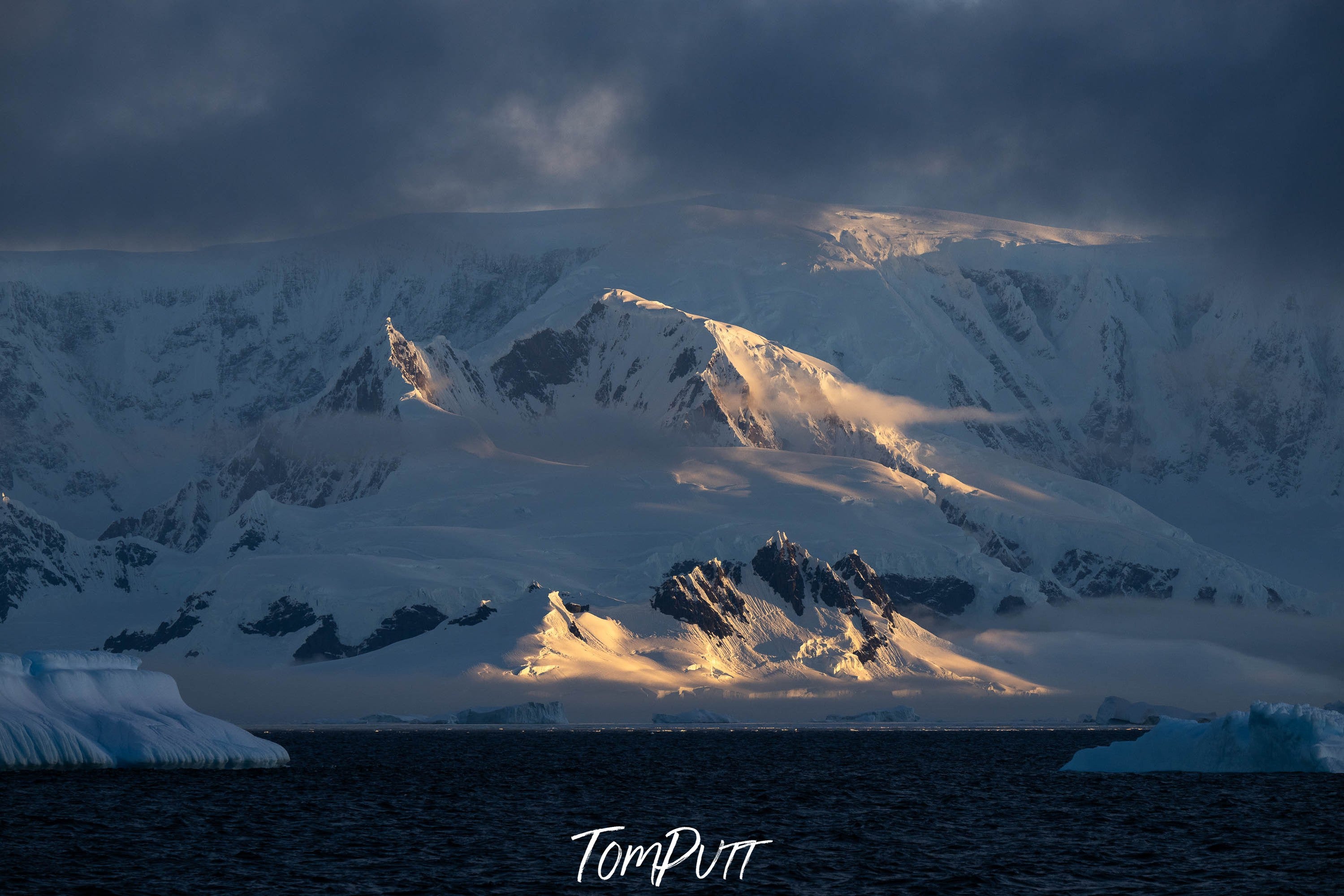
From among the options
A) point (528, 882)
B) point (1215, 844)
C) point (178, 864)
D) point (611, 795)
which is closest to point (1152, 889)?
point (1215, 844)

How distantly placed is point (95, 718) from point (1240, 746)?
96.7m

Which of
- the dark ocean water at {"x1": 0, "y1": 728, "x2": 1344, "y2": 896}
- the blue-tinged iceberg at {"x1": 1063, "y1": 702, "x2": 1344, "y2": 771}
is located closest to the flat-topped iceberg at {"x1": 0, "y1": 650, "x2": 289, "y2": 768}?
the dark ocean water at {"x1": 0, "y1": 728, "x2": 1344, "y2": 896}

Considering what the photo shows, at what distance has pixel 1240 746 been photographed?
552ft

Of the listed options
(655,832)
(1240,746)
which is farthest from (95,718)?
(1240,746)

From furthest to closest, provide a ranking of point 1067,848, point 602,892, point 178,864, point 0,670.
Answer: point 0,670 → point 1067,848 → point 178,864 → point 602,892

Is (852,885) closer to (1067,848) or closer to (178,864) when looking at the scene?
(1067,848)

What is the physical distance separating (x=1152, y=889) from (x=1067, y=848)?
1664cm

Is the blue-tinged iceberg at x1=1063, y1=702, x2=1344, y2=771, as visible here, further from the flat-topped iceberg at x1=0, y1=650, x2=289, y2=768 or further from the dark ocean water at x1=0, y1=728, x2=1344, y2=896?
the flat-topped iceberg at x1=0, y1=650, x2=289, y2=768

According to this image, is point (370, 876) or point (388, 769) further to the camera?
point (388, 769)

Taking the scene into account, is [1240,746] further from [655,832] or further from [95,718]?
[95,718]

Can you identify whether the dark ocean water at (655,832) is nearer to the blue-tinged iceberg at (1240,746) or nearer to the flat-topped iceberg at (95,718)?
the blue-tinged iceberg at (1240,746)

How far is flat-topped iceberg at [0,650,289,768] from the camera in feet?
465

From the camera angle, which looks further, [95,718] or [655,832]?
[95,718]

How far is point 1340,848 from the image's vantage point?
11275 cm
